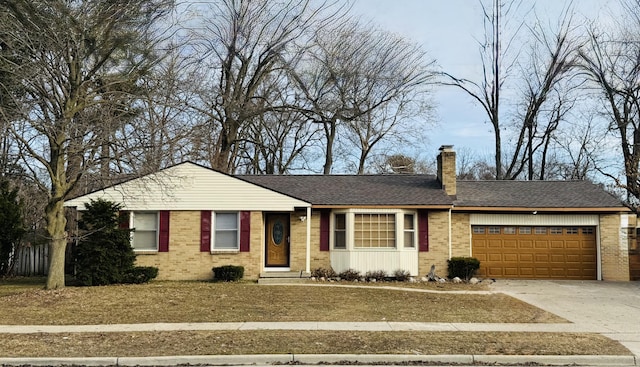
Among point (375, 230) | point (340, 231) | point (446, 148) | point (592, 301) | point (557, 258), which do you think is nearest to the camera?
point (592, 301)

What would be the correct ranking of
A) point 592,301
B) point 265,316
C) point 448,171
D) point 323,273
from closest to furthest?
point 265,316 → point 592,301 → point 323,273 → point 448,171

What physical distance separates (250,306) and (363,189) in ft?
31.7

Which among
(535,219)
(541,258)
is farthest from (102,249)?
(541,258)

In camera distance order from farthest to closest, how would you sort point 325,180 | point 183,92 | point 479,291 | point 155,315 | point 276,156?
1. point 276,156
2. point 325,180
3. point 183,92
4. point 479,291
5. point 155,315

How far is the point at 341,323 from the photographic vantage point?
34.9ft

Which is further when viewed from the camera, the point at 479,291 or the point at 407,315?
the point at 479,291

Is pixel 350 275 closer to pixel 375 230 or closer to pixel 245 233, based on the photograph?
pixel 375 230

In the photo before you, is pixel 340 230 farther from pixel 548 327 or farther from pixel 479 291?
pixel 548 327

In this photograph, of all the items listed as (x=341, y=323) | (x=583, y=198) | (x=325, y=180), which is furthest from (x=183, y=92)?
(x=583, y=198)

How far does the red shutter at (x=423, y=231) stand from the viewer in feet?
64.8

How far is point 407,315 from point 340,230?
8524mm

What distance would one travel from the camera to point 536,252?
2025 centimetres

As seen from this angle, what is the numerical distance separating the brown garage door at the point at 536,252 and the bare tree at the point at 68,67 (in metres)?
14.3

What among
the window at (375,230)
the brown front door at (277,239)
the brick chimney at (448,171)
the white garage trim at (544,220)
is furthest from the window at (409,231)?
the brown front door at (277,239)
